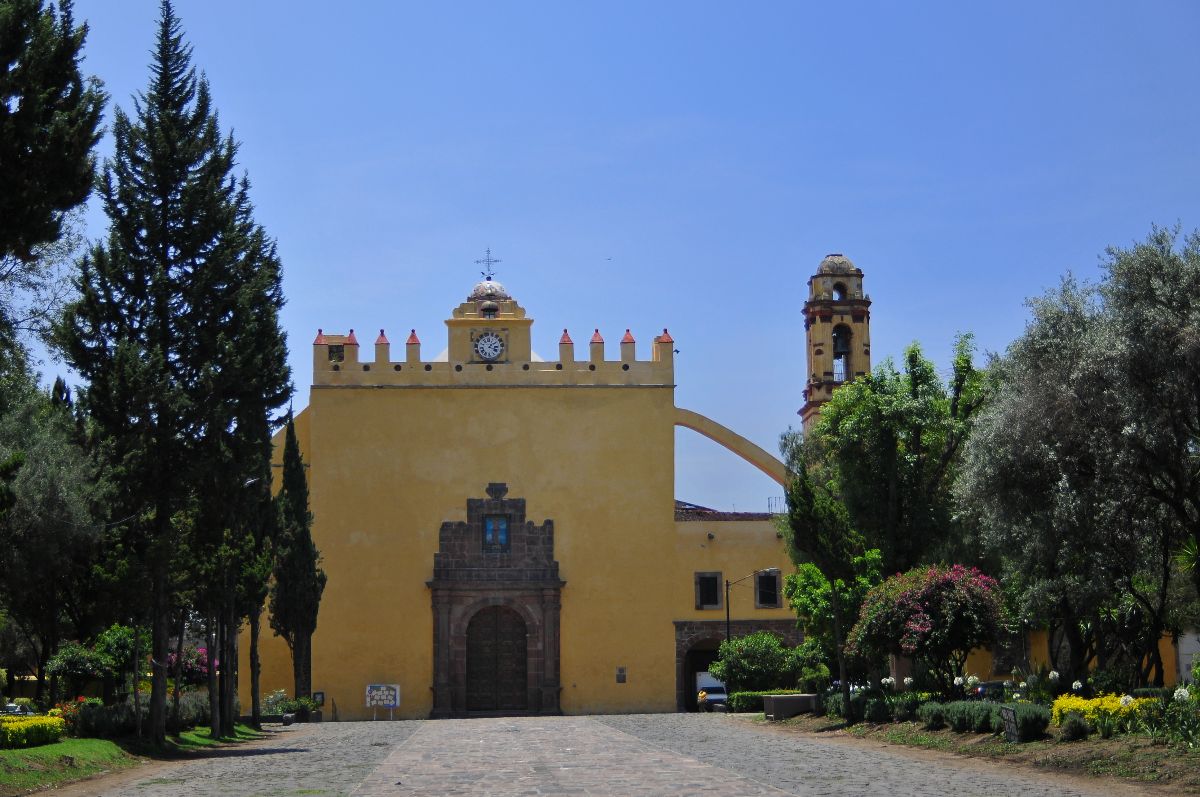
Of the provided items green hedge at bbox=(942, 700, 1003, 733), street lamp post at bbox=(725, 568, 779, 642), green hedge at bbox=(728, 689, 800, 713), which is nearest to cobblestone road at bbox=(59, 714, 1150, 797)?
green hedge at bbox=(942, 700, 1003, 733)

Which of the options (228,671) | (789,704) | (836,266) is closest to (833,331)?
(836,266)

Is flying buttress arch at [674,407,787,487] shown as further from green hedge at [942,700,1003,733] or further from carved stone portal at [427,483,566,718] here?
green hedge at [942,700,1003,733]

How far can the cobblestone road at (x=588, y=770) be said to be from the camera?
1459 centimetres

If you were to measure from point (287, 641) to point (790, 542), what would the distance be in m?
14.5

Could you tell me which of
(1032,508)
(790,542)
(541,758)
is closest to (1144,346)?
(1032,508)

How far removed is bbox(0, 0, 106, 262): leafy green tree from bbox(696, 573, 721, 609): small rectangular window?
111ft

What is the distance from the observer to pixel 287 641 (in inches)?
1598

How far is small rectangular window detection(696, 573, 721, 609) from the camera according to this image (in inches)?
1785

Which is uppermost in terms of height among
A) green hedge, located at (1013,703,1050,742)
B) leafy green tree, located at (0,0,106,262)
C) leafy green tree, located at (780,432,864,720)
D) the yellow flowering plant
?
leafy green tree, located at (0,0,106,262)

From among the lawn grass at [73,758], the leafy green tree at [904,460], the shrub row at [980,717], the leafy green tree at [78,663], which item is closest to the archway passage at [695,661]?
the leafy green tree at [904,460]

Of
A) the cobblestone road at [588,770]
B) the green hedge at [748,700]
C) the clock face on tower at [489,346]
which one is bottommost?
the green hedge at [748,700]

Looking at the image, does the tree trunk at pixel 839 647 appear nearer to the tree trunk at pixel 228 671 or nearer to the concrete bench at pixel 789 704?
the concrete bench at pixel 789 704

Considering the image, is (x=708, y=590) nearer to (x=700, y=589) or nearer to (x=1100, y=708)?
(x=700, y=589)

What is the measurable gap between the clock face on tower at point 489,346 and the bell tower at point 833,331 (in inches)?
424
